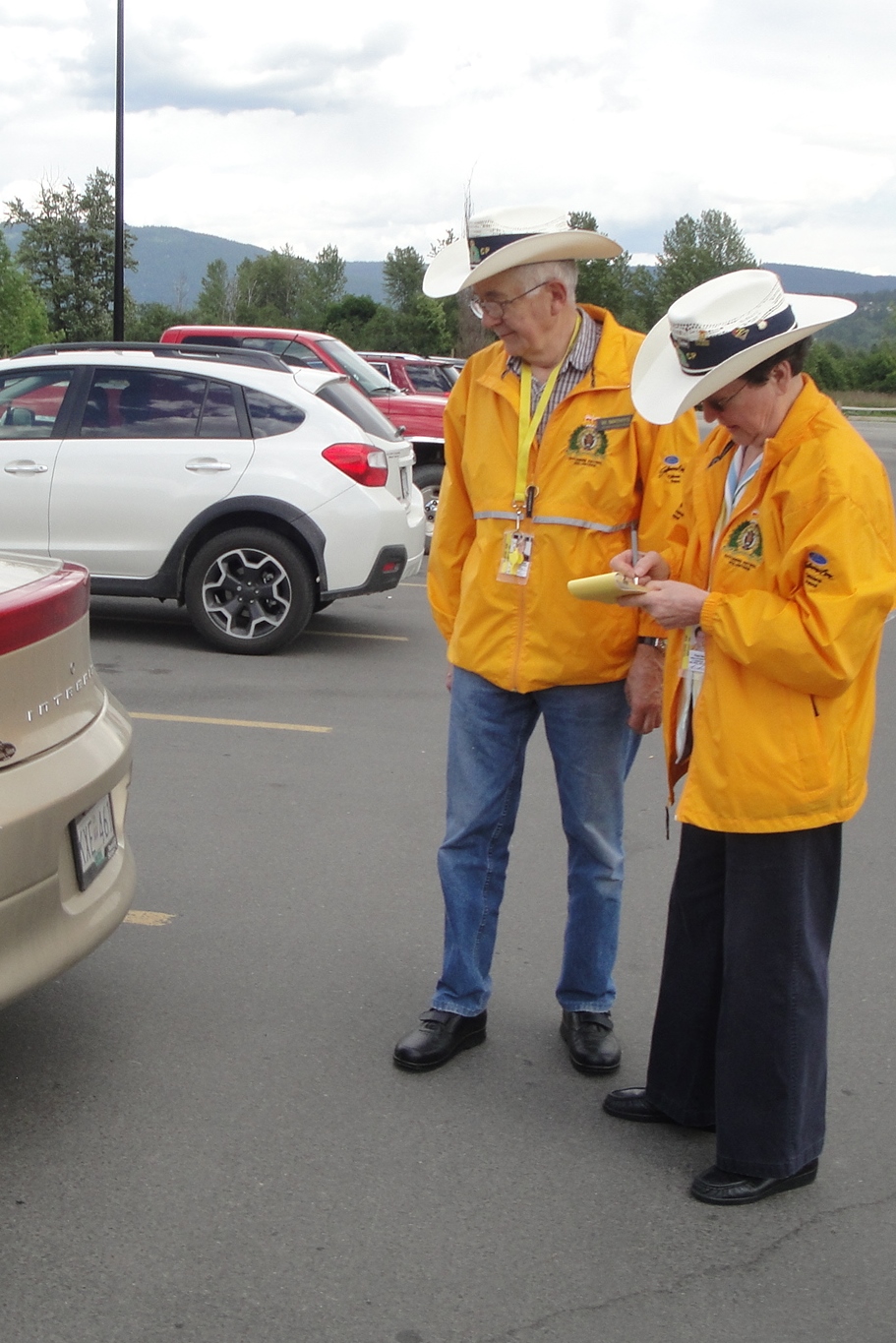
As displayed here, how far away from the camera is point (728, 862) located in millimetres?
2961

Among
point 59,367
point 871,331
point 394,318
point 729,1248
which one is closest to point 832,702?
point 729,1248

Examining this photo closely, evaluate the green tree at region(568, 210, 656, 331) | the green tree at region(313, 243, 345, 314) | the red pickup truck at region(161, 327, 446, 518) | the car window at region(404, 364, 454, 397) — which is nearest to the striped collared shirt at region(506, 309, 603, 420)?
the red pickup truck at region(161, 327, 446, 518)

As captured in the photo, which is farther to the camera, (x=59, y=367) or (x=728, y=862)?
(x=59, y=367)

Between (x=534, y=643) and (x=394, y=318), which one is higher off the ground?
(x=394, y=318)

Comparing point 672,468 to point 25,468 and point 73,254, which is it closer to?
→ point 25,468

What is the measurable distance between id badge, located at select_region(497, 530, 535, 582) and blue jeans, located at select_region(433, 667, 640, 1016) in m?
0.28

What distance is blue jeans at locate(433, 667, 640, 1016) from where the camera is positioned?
3473mm

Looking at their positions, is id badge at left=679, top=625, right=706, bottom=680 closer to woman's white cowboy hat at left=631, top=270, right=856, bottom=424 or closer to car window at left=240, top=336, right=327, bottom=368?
woman's white cowboy hat at left=631, top=270, right=856, bottom=424

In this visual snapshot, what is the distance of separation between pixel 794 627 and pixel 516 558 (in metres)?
0.90

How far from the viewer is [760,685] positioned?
282cm

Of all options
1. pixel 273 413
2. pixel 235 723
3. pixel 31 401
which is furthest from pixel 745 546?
pixel 31 401

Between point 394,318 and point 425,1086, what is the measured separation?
55252 mm

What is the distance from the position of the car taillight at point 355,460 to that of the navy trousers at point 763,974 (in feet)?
18.5

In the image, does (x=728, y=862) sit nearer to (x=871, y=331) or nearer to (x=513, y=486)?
(x=513, y=486)
